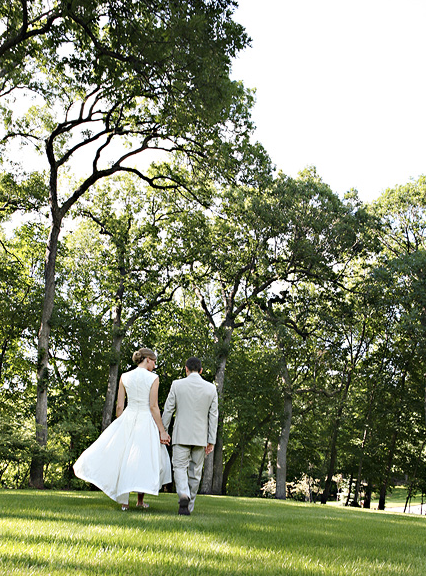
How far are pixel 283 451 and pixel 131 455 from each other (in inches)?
877

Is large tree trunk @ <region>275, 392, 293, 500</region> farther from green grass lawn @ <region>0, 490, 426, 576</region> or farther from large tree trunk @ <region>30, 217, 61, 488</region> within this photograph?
green grass lawn @ <region>0, 490, 426, 576</region>

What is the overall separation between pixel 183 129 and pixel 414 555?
1171 cm

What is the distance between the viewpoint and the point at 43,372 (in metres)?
17.9

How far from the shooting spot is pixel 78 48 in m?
12.5

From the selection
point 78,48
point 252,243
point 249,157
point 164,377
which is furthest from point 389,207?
point 78,48

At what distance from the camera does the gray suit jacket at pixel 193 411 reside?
299 inches

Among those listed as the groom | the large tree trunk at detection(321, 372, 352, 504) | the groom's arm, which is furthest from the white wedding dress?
the large tree trunk at detection(321, 372, 352, 504)

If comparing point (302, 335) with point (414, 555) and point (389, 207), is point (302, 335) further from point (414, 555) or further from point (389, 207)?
point (414, 555)

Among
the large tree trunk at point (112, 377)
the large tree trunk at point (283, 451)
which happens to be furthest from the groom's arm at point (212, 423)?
the large tree trunk at point (283, 451)

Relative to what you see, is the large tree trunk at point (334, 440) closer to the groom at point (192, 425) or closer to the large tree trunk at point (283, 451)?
the large tree trunk at point (283, 451)

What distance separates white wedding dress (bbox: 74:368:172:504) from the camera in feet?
24.8

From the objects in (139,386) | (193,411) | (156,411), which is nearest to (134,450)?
(156,411)

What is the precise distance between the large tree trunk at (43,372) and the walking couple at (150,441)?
31.8ft

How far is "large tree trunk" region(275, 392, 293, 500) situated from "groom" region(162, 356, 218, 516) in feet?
71.5
